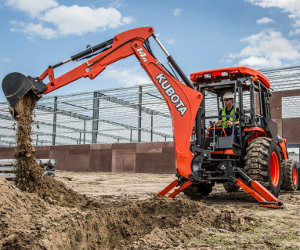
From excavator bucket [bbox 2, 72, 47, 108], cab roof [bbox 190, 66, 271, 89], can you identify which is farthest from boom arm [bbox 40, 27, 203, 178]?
cab roof [bbox 190, 66, 271, 89]

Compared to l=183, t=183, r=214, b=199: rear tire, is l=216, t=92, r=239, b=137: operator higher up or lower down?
higher up

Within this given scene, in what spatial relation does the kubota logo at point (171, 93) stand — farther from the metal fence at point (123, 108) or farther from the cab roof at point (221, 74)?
the metal fence at point (123, 108)

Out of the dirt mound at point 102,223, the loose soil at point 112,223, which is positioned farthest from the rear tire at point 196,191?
the dirt mound at point 102,223

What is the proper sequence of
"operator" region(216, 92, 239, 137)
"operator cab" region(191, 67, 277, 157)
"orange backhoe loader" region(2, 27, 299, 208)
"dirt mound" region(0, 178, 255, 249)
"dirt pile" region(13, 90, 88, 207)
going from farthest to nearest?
1. "operator" region(216, 92, 239, 137)
2. "operator cab" region(191, 67, 277, 157)
3. "orange backhoe loader" region(2, 27, 299, 208)
4. "dirt pile" region(13, 90, 88, 207)
5. "dirt mound" region(0, 178, 255, 249)

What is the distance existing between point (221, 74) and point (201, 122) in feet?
3.59

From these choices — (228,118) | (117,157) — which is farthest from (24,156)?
(117,157)

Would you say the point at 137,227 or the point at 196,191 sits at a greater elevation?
the point at 196,191

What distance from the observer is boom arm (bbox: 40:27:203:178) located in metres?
6.77

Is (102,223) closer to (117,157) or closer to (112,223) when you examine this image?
(112,223)

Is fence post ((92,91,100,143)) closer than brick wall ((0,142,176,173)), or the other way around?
brick wall ((0,142,176,173))

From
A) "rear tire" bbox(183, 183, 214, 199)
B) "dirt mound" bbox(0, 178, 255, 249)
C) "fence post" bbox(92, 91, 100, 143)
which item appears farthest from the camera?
"fence post" bbox(92, 91, 100, 143)

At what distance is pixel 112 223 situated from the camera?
4656 millimetres

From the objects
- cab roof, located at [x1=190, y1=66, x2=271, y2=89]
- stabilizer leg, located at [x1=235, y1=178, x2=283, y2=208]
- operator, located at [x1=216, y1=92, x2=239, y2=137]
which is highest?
cab roof, located at [x1=190, y1=66, x2=271, y2=89]

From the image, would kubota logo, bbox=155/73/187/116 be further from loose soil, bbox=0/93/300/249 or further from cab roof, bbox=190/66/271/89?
loose soil, bbox=0/93/300/249
